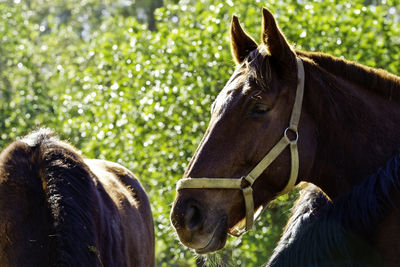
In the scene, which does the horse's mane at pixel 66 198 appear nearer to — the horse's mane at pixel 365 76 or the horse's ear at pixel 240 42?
the horse's ear at pixel 240 42

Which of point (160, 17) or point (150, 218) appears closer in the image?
point (150, 218)

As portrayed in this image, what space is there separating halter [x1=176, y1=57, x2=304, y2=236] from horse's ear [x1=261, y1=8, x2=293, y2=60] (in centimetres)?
10

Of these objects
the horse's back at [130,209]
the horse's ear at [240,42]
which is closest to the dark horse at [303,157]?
the horse's ear at [240,42]

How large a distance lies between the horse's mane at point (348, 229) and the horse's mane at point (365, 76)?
1.40 ft

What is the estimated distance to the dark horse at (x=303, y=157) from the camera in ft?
10.1

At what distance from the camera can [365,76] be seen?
344cm

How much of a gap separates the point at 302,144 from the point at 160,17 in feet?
25.8

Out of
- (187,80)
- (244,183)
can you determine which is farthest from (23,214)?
(187,80)

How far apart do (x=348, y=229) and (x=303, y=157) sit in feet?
1.43

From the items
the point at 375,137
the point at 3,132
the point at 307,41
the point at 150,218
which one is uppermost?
the point at 375,137

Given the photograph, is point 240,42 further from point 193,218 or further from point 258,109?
point 193,218

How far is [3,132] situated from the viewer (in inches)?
523

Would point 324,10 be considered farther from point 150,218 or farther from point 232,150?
point 232,150

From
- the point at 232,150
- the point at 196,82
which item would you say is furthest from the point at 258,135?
the point at 196,82
